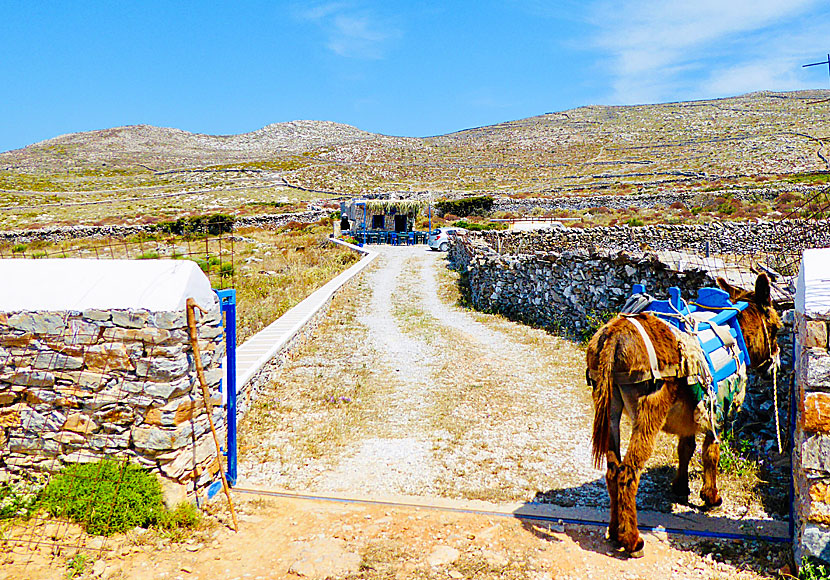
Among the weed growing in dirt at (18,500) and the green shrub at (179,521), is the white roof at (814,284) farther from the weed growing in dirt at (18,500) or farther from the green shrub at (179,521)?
the weed growing in dirt at (18,500)

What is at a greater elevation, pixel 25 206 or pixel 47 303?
pixel 25 206

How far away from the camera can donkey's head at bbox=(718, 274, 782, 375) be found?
17.1 ft

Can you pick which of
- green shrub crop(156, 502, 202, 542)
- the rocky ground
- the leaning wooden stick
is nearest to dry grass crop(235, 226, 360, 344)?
the leaning wooden stick

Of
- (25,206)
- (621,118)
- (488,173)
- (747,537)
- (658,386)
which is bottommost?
(747,537)

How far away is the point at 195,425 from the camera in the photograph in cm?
517

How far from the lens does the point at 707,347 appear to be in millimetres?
4723

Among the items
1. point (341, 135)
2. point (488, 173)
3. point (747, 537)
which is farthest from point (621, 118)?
point (747, 537)

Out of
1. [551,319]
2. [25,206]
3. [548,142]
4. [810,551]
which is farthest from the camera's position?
[548,142]

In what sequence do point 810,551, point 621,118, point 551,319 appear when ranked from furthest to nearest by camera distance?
point 621,118, point 551,319, point 810,551

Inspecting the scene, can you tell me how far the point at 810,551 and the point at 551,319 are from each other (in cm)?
889

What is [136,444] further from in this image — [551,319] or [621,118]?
[621,118]

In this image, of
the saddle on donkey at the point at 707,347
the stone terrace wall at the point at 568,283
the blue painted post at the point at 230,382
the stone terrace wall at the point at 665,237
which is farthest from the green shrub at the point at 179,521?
the stone terrace wall at the point at 665,237

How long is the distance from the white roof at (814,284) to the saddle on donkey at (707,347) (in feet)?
2.51

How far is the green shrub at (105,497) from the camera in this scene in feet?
15.2
